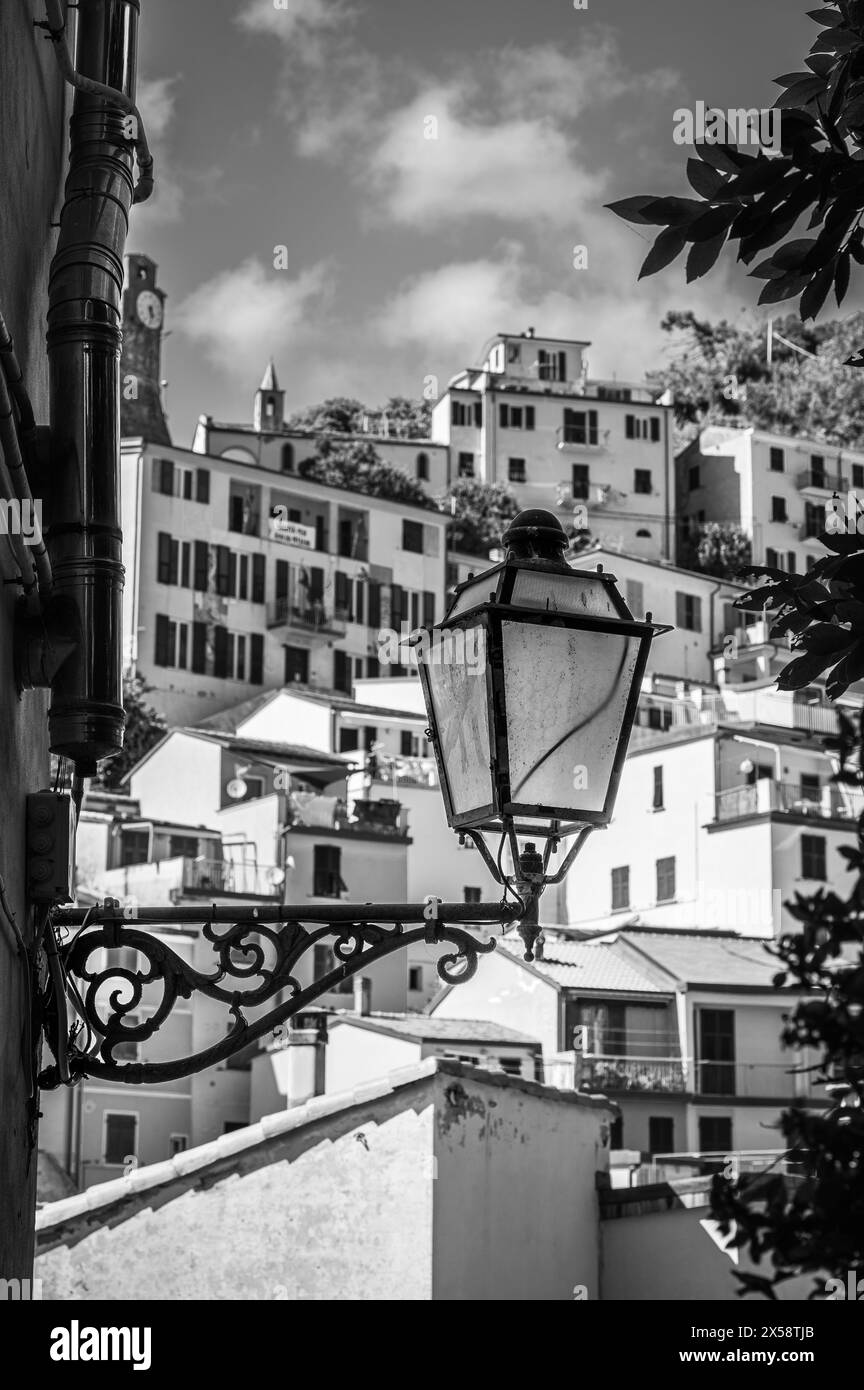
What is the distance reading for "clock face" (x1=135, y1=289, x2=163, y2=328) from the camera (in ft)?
297

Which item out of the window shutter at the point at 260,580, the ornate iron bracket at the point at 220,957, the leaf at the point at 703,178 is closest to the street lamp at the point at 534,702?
the ornate iron bracket at the point at 220,957

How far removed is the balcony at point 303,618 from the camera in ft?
259

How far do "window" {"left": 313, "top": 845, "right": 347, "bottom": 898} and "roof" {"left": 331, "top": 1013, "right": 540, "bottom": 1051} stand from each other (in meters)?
5.82

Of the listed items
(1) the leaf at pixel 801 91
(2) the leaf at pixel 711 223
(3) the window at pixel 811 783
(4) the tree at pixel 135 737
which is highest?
(4) the tree at pixel 135 737

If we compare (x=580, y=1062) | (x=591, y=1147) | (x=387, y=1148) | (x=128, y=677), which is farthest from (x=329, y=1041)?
(x=128, y=677)

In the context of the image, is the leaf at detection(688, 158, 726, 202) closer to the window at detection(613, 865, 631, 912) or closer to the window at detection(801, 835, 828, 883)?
the window at detection(801, 835, 828, 883)

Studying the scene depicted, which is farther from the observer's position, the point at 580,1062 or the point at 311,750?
the point at 311,750

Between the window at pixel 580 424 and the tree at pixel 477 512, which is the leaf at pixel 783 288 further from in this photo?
the window at pixel 580 424

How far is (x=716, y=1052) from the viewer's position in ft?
164

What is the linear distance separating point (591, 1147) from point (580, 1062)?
1326 centimetres

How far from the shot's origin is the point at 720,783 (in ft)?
196

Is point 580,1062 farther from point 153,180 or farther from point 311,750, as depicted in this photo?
point 153,180

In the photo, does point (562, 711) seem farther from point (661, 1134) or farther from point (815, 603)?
point (661, 1134)
